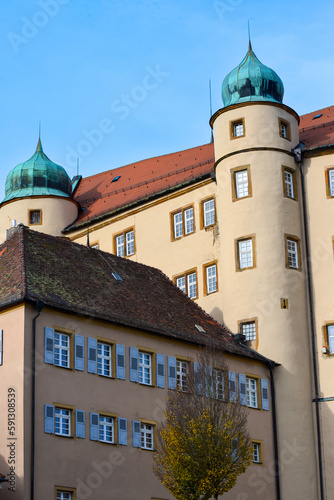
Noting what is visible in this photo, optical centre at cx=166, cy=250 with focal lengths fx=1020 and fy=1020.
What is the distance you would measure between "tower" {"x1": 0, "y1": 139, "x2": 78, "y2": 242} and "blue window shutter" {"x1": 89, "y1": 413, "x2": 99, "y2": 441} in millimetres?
18942

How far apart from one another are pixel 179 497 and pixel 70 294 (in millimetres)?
7192

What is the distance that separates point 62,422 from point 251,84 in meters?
17.8

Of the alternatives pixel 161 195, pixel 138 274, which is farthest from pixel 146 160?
pixel 138 274

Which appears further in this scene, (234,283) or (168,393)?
(234,283)

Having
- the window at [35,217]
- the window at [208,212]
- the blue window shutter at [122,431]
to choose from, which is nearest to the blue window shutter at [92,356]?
the blue window shutter at [122,431]

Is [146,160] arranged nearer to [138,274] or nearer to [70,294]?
[138,274]

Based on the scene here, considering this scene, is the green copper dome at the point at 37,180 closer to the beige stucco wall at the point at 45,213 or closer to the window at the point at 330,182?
the beige stucco wall at the point at 45,213

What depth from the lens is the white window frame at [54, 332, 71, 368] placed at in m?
30.3

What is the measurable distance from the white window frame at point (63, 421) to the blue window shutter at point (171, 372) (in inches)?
184

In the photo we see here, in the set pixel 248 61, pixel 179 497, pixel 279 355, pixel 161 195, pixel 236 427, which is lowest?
pixel 179 497

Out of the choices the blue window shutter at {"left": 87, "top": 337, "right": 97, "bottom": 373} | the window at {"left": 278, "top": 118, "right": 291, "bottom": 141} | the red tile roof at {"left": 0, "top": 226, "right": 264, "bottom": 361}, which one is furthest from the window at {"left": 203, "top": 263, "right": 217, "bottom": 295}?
the blue window shutter at {"left": 87, "top": 337, "right": 97, "bottom": 373}

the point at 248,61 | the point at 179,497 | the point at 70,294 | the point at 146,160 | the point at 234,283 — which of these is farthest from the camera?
the point at 146,160

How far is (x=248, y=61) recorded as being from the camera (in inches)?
1658

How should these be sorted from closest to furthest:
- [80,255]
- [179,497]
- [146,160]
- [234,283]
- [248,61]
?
1. [179,497]
2. [80,255]
3. [234,283]
4. [248,61]
5. [146,160]
